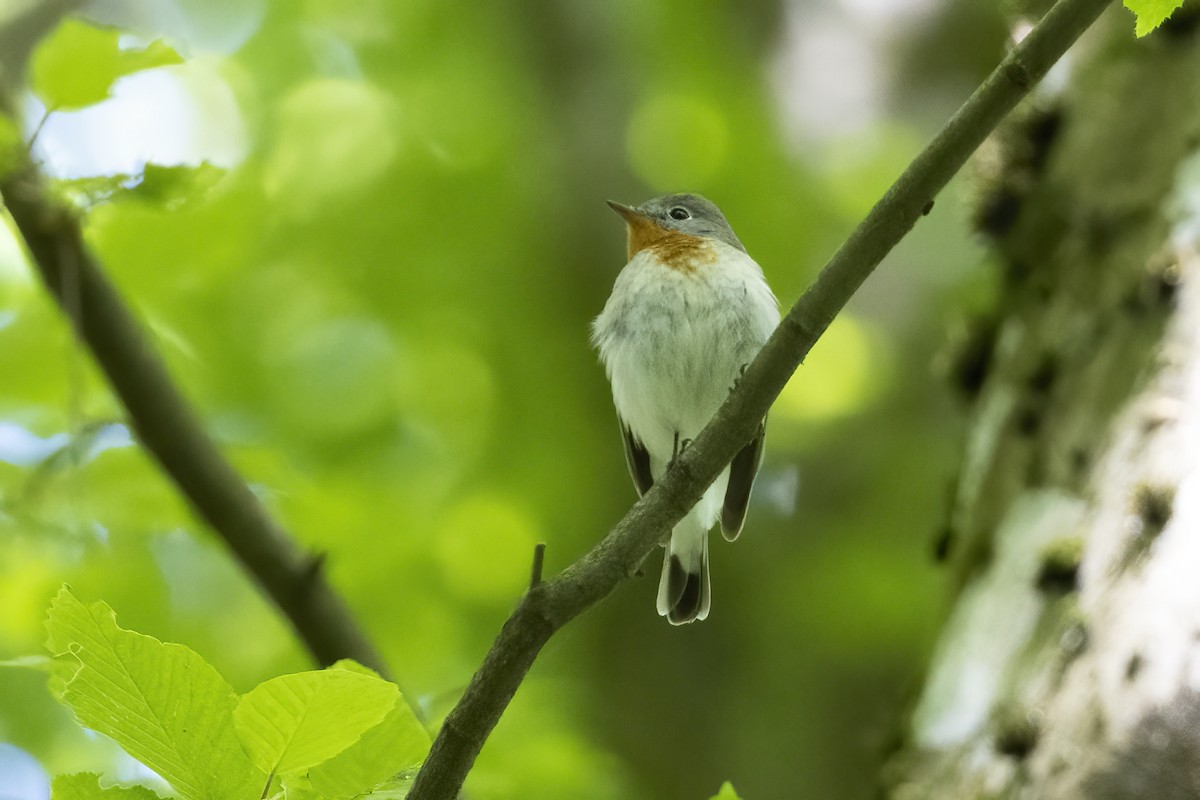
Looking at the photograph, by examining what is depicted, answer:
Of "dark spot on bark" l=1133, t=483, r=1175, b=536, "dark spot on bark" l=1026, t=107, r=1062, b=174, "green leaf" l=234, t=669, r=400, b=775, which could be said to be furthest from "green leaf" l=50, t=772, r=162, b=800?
"dark spot on bark" l=1026, t=107, r=1062, b=174

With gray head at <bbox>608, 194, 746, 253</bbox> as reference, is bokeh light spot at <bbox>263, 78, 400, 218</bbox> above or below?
above

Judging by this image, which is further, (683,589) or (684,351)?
(683,589)

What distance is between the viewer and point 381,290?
27.4 ft

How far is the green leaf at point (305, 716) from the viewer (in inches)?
67.2

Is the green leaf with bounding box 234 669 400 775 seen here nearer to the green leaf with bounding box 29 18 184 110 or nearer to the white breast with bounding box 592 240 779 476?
the green leaf with bounding box 29 18 184 110

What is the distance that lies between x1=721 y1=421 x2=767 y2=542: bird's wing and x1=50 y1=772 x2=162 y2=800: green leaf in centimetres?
374

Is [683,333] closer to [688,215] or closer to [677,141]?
[688,215]

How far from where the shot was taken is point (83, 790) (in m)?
1.78

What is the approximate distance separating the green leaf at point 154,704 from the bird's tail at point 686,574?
340 cm

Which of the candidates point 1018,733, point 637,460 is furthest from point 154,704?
point 637,460

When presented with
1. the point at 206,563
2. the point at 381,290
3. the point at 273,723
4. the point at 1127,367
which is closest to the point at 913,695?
the point at 1127,367

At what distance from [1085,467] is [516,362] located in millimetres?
4381

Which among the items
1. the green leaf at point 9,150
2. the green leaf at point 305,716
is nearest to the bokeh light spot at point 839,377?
the green leaf at point 9,150

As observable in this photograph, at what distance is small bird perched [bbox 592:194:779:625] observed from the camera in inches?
198
